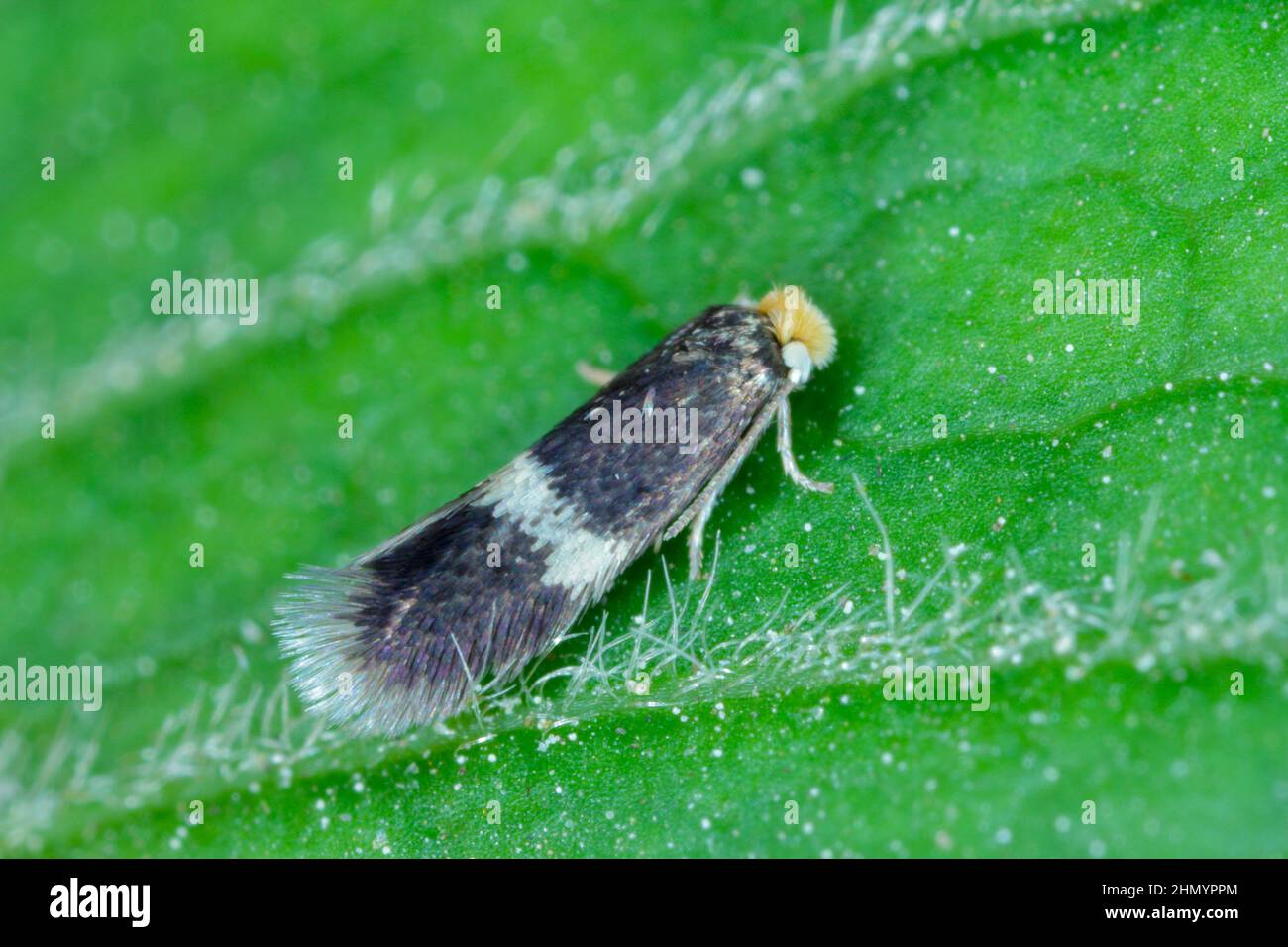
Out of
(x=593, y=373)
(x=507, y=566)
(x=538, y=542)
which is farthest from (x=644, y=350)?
(x=507, y=566)

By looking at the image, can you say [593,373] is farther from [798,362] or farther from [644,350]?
[798,362]

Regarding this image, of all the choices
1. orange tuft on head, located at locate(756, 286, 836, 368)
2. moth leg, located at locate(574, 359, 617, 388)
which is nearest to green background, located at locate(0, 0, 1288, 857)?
moth leg, located at locate(574, 359, 617, 388)

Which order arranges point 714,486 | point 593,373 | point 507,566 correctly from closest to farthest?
point 507,566 → point 714,486 → point 593,373

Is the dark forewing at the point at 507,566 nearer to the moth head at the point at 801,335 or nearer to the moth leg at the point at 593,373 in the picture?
the moth head at the point at 801,335

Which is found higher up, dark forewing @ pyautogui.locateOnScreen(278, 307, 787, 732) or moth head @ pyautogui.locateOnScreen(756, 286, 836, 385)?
moth head @ pyautogui.locateOnScreen(756, 286, 836, 385)

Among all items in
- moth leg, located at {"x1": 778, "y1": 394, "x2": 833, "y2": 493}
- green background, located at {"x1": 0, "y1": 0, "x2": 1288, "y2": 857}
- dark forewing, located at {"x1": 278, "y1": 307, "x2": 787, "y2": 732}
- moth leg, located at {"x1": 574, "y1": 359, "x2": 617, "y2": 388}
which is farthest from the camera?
moth leg, located at {"x1": 574, "y1": 359, "x2": 617, "y2": 388}

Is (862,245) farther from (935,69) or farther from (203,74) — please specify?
(203,74)

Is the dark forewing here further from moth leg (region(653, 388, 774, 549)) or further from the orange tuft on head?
the orange tuft on head

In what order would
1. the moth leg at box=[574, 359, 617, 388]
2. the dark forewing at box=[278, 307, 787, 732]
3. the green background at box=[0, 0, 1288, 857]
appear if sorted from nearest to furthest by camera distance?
1. the green background at box=[0, 0, 1288, 857]
2. the dark forewing at box=[278, 307, 787, 732]
3. the moth leg at box=[574, 359, 617, 388]
